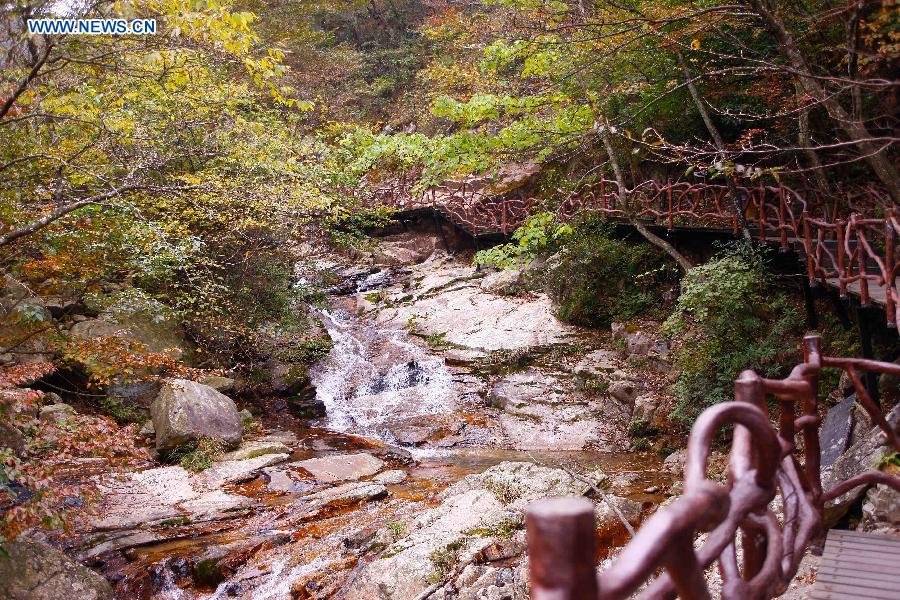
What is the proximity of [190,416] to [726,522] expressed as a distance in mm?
10413

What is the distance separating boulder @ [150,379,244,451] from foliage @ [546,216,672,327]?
332 inches

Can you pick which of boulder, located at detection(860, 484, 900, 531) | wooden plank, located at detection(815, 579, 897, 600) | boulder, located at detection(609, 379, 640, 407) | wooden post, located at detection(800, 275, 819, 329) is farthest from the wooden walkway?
boulder, located at detection(609, 379, 640, 407)

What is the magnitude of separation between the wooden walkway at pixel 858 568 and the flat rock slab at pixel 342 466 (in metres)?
7.64

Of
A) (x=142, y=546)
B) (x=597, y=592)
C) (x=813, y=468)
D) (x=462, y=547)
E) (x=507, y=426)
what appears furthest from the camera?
(x=507, y=426)

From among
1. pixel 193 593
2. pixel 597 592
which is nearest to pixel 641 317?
pixel 193 593

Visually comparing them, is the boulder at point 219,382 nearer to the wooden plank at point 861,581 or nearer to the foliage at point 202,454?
the foliage at point 202,454

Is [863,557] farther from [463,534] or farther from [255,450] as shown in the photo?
[255,450]

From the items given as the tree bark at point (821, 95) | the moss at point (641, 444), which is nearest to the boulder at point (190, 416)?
the moss at point (641, 444)

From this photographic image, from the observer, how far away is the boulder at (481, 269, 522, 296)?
57.1ft

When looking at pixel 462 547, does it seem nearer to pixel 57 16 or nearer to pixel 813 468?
pixel 813 468

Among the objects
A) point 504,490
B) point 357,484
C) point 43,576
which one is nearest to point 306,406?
point 357,484

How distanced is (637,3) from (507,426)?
853 cm

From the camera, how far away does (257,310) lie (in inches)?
544

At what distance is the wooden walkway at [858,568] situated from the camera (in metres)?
2.19
